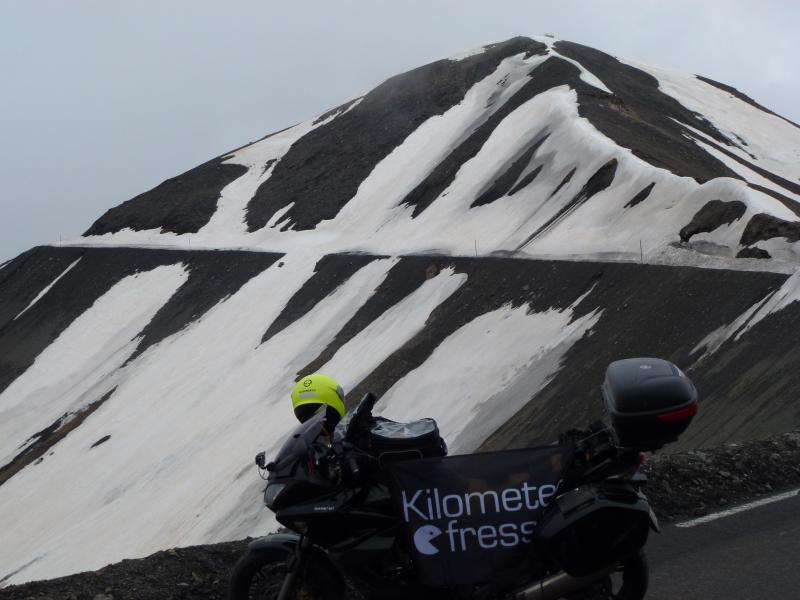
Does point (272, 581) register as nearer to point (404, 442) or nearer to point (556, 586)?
point (404, 442)

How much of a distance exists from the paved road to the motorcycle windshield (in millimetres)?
2042

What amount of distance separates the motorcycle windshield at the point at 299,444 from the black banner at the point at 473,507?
0.45 m

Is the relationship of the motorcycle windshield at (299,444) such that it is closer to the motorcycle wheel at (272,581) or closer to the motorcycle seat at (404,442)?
the motorcycle seat at (404,442)

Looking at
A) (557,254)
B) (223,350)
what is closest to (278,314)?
(223,350)

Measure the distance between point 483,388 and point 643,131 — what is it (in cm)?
1814

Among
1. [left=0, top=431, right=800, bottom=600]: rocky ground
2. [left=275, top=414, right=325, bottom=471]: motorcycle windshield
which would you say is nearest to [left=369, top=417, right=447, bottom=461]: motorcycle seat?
[left=275, top=414, right=325, bottom=471]: motorcycle windshield

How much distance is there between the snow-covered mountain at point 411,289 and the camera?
61.9 ft

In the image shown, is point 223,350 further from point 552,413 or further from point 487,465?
point 487,465

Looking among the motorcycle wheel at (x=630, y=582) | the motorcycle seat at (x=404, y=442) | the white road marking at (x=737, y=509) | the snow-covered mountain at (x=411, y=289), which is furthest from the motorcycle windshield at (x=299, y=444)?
the snow-covered mountain at (x=411, y=289)

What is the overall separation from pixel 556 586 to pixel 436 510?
70 centimetres

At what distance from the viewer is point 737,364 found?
14320 mm

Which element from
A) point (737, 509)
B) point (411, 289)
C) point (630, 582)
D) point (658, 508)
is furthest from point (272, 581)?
point (411, 289)

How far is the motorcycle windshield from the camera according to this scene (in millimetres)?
5266

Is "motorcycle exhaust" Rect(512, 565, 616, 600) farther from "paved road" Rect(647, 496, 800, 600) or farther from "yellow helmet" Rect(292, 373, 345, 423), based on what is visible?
"yellow helmet" Rect(292, 373, 345, 423)
